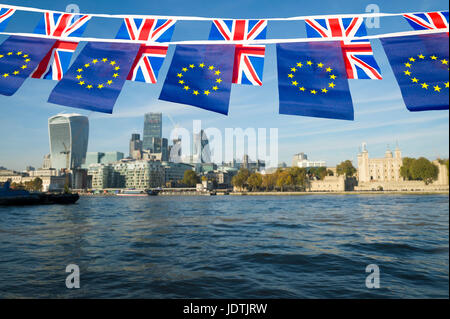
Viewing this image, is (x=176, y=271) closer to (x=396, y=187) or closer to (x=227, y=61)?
(x=227, y=61)

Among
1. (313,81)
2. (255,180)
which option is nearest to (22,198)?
(313,81)

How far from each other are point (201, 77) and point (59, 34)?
8.34 feet

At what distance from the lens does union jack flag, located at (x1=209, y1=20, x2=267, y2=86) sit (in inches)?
184

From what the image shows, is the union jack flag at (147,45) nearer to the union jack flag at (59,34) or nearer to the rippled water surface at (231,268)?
the union jack flag at (59,34)

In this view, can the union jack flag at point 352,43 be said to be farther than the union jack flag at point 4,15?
No

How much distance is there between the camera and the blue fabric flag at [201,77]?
4.34 metres

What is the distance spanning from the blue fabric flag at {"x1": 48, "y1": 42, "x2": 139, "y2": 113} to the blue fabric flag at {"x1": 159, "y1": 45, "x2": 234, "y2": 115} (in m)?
0.76

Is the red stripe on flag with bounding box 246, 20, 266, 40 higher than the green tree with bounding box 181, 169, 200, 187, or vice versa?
the red stripe on flag with bounding box 246, 20, 266, 40

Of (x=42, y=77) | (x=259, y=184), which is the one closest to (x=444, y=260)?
(x=42, y=77)

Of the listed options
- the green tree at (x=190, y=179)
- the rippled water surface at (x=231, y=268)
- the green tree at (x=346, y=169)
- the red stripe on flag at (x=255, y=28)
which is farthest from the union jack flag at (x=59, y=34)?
the green tree at (x=190, y=179)

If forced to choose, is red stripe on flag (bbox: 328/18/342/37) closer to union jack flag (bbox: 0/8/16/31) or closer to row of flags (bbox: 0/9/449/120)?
row of flags (bbox: 0/9/449/120)

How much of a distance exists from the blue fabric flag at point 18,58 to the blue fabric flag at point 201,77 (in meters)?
2.22

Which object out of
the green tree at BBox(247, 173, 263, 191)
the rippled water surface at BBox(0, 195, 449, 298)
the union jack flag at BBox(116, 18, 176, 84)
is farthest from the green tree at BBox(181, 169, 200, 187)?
the union jack flag at BBox(116, 18, 176, 84)

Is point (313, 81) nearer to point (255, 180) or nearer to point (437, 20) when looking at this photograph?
point (437, 20)
